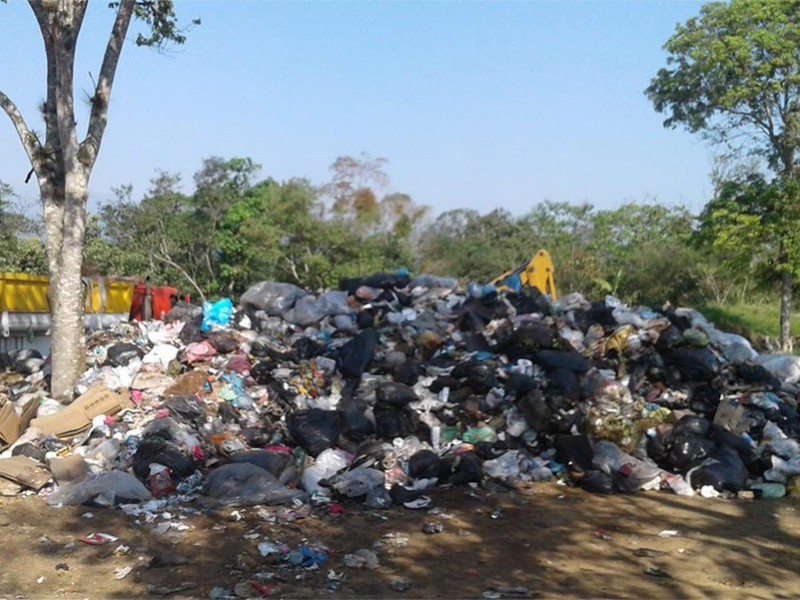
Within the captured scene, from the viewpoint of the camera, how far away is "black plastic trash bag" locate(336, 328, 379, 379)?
7691mm

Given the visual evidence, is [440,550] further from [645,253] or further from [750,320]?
[645,253]

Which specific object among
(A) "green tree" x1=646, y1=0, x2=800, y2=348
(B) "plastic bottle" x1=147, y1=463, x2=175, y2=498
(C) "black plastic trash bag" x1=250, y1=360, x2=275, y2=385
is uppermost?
(A) "green tree" x1=646, y1=0, x2=800, y2=348

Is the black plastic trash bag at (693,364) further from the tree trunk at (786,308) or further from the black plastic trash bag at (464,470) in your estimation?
the tree trunk at (786,308)

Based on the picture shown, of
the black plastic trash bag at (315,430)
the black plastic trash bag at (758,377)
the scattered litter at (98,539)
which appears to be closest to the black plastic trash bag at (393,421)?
the black plastic trash bag at (315,430)

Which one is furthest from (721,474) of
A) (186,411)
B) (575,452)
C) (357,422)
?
(186,411)

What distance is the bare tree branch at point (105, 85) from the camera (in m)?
7.39

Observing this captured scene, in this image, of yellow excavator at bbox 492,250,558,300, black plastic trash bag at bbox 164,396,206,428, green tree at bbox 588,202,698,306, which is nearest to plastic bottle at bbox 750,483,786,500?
black plastic trash bag at bbox 164,396,206,428

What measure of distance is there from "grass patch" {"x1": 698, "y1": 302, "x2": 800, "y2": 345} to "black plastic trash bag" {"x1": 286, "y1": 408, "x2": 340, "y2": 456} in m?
14.7

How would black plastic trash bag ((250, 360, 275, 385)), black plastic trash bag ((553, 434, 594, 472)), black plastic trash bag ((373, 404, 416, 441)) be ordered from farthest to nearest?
black plastic trash bag ((250, 360, 275, 385))
black plastic trash bag ((373, 404, 416, 441))
black plastic trash bag ((553, 434, 594, 472))

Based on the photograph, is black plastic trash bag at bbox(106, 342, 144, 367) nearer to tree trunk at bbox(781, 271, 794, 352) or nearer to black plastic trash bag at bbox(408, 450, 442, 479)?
black plastic trash bag at bbox(408, 450, 442, 479)

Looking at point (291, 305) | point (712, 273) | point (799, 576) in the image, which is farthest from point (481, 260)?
point (799, 576)

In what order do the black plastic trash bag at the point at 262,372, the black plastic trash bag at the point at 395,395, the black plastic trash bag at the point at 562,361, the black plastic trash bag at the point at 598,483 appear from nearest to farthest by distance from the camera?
the black plastic trash bag at the point at 598,483
the black plastic trash bag at the point at 395,395
the black plastic trash bag at the point at 562,361
the black plastic trash bag at the point at 262,372

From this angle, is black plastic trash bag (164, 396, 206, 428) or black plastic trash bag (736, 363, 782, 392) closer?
black plastic trash bag (164, 396, 206, 428)

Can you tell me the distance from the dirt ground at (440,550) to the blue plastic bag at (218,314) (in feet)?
11.2
